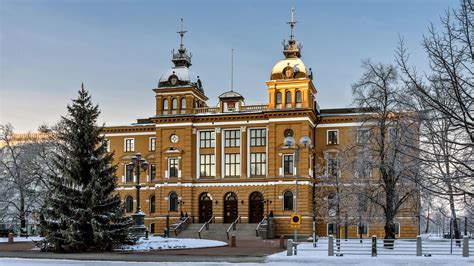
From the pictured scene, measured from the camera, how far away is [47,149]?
62875mm

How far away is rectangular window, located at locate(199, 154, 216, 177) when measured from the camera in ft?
214

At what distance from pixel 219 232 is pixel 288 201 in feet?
26.8

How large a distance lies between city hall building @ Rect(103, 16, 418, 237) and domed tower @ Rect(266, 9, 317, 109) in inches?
4.1

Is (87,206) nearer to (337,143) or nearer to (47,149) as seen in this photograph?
(47,149)

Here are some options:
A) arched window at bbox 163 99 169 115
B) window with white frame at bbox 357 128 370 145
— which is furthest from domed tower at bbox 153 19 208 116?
window with white frame at bbox 357 128 370 145

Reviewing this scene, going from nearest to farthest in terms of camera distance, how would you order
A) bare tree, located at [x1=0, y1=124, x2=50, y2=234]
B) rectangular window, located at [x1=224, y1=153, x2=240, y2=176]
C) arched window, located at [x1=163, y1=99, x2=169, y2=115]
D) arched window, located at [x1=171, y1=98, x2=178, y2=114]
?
bare tree, located at [x1=0, y1=124, x2=50, y2=234] → rectangular window, located at [x1=224, y1=153, x2=240, y2=176] → arched window, located at [x1=171, y1=98, x2=178, y2=114] → arched window, located at [x1=163, y1=99, x2=169, y2=115]

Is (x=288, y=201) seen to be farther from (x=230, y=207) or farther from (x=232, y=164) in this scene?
(x=232, y=164)

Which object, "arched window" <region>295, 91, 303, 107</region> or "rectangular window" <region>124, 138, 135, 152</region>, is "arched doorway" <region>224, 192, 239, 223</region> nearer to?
"arched window" <region>295, 91, 303, 107</region>

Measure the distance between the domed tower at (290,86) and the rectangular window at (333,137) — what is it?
142 inches

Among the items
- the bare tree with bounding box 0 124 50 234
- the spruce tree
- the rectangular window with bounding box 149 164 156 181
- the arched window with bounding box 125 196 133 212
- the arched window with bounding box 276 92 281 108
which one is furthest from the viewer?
the arched window with bounding box 125 196 133 212

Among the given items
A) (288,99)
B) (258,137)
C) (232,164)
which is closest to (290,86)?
(288,99)

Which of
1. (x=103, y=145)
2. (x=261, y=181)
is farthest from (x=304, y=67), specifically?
(x=103, y=145)

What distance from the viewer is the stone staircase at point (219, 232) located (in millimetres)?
56531

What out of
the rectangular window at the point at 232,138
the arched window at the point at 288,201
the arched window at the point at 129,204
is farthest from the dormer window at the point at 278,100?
the arched window at the point at 129,204
